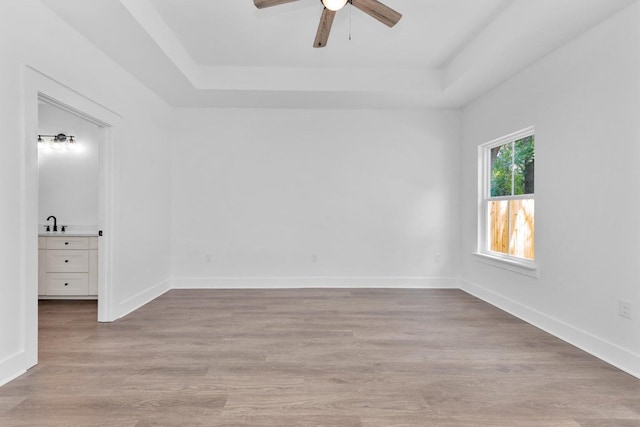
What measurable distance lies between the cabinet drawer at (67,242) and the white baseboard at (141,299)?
2.90ft

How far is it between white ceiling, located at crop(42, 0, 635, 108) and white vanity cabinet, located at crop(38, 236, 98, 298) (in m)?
2.09

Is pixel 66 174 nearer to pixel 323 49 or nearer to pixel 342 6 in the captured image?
pixel 323 49

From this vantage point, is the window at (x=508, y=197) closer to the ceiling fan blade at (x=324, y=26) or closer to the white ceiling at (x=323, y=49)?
the white ceiling at (x=323, y=49)

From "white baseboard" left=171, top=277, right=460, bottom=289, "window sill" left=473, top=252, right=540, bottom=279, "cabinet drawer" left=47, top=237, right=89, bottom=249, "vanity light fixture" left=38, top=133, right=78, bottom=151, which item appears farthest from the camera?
"white baseboard" left=171, top=277, right=460, bottom=289

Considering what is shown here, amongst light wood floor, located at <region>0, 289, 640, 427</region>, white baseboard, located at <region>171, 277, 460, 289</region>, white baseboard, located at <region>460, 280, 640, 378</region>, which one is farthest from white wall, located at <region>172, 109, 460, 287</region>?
light wood floor, located at <region>0, 289, 640, 427</region>

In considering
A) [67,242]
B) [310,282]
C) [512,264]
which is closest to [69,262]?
[67,242]

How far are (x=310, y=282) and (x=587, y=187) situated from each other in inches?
138

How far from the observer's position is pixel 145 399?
2.08 metres

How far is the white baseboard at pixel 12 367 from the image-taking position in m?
2.23

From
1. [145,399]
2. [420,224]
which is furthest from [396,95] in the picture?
[145,399]

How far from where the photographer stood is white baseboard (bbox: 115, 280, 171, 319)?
3.74 metres

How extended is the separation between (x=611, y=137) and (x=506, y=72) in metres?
1.50

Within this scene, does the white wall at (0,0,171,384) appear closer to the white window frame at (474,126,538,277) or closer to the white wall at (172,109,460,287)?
the white wall at (172,109,460,287)

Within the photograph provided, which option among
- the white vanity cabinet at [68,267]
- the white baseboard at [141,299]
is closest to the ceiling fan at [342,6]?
the white baseboard at [141,299]
